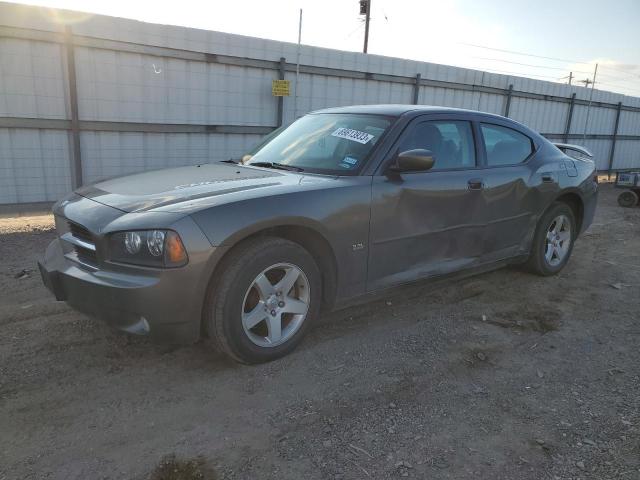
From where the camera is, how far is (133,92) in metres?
7.54

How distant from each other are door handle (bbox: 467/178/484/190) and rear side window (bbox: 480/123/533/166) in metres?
0.28

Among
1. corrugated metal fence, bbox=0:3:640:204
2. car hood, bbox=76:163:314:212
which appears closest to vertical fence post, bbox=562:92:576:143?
corrugated metal fence, bbox=0:3:640:204

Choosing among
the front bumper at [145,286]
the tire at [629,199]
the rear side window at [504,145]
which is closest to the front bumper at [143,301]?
the front bumper at [145,286]

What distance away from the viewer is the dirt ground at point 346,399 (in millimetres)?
2332

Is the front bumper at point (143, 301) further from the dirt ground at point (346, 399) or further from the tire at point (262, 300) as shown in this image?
the dirt ground at point (346, 399)

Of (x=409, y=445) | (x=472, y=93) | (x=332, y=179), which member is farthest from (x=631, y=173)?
(x=409, y=445)

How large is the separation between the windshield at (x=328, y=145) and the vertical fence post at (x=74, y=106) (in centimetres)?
402

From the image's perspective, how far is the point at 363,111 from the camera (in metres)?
4.13

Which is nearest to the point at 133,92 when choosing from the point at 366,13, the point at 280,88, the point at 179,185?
the point at 280,88

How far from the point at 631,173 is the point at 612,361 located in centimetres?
861

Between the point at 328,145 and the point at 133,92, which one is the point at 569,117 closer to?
the point at 133,92

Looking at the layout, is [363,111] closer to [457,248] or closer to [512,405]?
[457,248]

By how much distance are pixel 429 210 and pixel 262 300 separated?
1.50 meters

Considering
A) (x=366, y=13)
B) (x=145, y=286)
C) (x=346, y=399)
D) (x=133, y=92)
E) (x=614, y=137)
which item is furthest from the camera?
(x=366, y=13)
